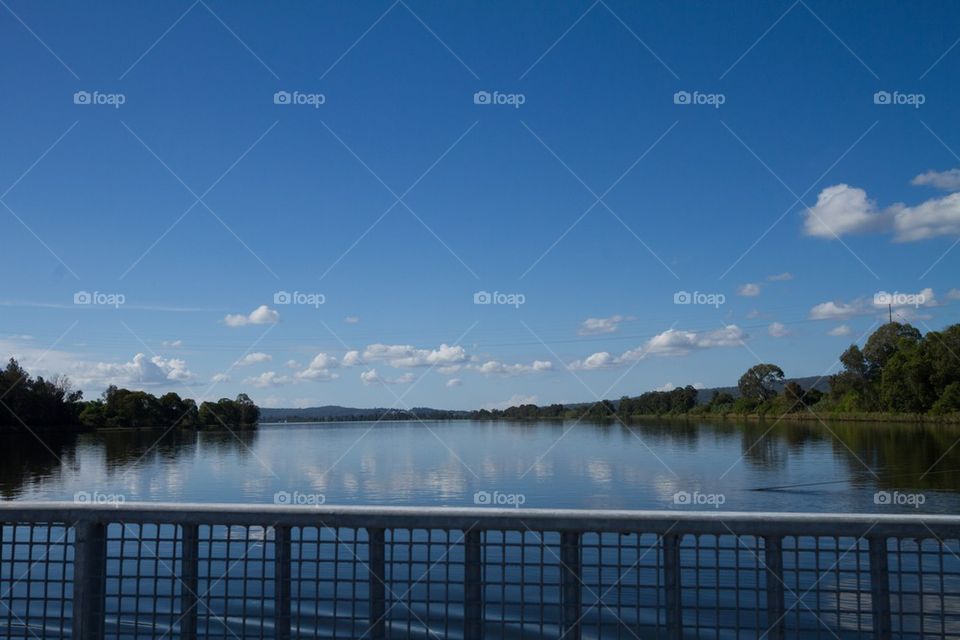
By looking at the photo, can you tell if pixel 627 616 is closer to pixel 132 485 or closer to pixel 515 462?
pixel 132 485

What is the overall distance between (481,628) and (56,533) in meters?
13.0

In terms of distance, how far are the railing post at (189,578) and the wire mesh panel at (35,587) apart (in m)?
0.55

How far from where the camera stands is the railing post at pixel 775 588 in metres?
4.06

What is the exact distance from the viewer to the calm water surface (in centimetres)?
3189

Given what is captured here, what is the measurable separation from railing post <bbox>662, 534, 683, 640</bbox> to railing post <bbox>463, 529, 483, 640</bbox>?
36.8 inches

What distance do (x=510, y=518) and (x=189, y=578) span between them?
66.9 inches

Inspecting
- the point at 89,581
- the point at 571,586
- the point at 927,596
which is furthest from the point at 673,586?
the point at 927,596

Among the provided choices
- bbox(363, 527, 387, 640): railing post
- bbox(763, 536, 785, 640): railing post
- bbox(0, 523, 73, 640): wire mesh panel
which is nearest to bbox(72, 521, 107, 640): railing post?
bbox(0, 523, 73, 640): wire mesh panel

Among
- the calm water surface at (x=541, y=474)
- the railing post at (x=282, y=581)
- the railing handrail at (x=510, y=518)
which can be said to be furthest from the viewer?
the calm water surface at (x=541, y=474)

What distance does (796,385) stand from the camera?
12169cm

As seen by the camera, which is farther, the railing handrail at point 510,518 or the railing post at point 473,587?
the railing post at point 473,587

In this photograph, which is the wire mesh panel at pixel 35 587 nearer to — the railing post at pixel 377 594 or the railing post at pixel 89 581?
the railing post at pixel 89 581

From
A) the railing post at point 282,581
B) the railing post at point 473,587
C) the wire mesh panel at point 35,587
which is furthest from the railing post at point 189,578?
the railing post at point 473,587

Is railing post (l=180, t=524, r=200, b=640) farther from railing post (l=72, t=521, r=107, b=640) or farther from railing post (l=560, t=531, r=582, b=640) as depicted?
railing post (l=560, t=531, r=582, b=640)
